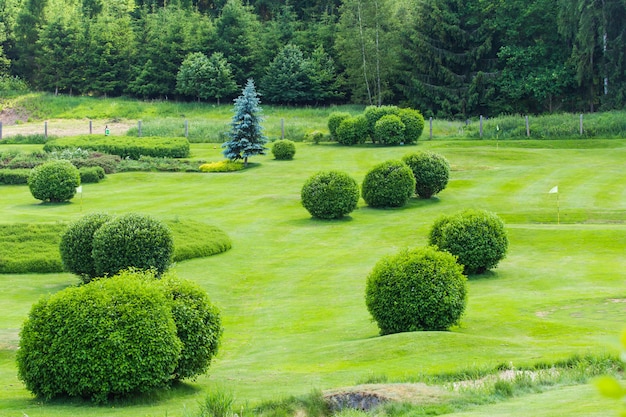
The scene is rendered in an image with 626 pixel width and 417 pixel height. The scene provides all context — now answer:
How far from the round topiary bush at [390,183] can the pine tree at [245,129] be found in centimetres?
1388

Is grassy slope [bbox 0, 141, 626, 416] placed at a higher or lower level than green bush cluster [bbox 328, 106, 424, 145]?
lower

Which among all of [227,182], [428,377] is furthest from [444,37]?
[428,377]

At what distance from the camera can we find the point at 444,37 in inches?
2714

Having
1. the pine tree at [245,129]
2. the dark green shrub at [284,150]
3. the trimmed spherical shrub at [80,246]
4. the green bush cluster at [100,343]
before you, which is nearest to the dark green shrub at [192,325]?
the green bush cluster at [100,343]

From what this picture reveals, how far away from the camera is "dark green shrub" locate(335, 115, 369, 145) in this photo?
5162 centimetres

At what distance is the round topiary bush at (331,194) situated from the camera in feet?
102

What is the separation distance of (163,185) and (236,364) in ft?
86.9

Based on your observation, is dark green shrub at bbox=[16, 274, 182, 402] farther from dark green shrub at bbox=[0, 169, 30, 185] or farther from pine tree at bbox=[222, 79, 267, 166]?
pine tree at bbox=[222, 79, 267, 166]

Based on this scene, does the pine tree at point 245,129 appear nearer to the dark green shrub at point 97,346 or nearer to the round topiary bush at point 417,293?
the round topiary bush at point 417,293

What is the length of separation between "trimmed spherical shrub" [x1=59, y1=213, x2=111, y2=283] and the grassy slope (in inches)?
28.5

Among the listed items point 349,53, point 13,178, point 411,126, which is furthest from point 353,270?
point 349,53

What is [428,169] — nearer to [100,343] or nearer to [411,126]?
[411,126]

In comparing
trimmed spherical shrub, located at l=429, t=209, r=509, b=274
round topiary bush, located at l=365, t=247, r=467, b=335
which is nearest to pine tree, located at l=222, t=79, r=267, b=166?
trimmed spherical shrub, located at l=429, t=209, r=509, b=274

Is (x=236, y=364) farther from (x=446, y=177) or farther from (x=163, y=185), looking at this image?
(x=163, y=185)
